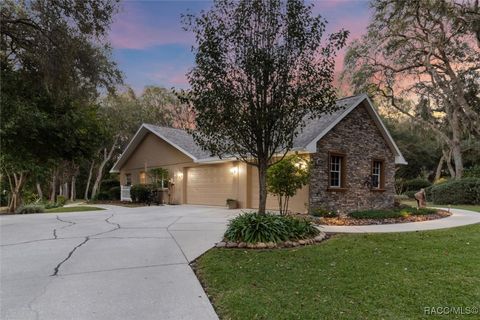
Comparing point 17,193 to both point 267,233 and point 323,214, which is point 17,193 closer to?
point 323,214

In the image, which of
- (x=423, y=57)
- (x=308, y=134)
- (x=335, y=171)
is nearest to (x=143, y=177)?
(x=308, y=134)

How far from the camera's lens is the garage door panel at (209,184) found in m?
16.7

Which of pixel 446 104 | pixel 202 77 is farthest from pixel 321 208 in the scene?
pixel 446 104

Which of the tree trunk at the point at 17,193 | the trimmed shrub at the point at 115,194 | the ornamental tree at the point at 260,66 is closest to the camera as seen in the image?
the ornamental tree at the point at 260,66

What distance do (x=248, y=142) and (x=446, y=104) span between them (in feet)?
76.5

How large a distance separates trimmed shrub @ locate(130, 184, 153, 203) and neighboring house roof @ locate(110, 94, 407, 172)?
2907mm

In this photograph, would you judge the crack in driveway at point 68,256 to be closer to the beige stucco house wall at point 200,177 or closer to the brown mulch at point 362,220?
the brown mulch at point 362,220

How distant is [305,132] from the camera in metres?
13.7

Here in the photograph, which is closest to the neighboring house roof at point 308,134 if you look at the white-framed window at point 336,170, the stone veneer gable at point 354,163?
the stone veneer gable at point 354,163

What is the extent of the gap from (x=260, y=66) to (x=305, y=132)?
674cm

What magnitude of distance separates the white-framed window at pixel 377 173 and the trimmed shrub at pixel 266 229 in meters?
8.92

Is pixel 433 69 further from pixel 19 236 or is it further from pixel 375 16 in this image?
pixel 19 236

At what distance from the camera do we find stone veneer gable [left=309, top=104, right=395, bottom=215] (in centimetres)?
1326

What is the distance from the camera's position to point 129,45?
12.9m
